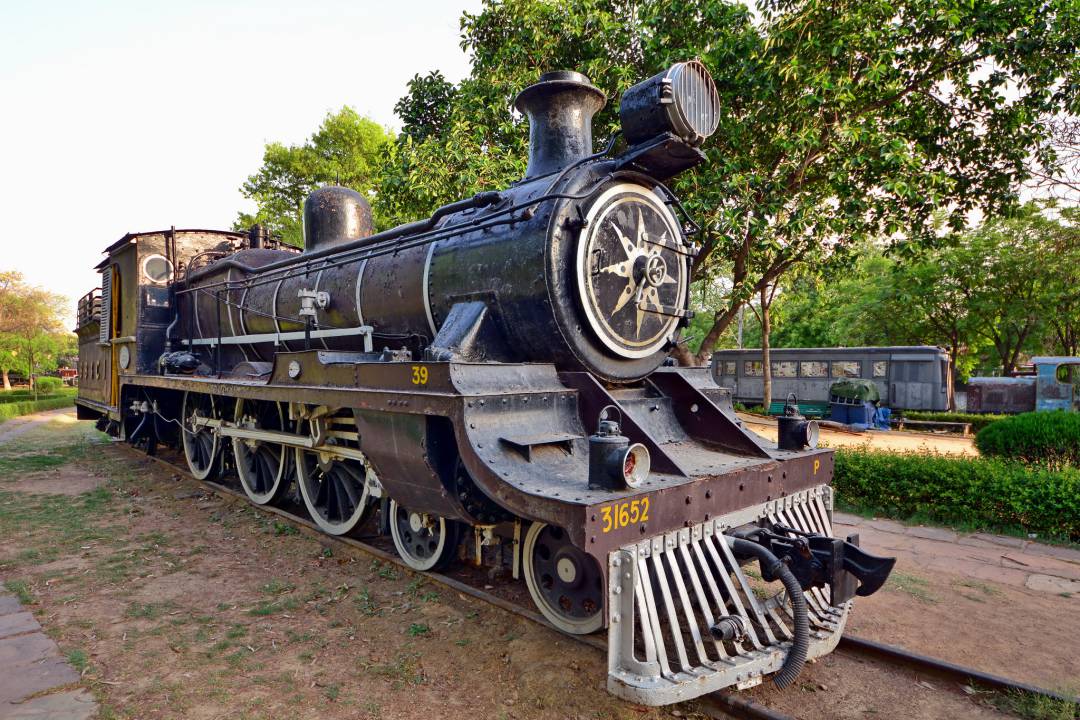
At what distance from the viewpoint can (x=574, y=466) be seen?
11.1ft

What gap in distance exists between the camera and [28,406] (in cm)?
2148

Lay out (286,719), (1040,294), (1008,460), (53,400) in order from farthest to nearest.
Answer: (53,400) < (1040,294) < (1008,460) < (286,719)

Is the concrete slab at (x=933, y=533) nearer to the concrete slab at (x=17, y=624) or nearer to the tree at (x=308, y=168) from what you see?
the concrete slab at (x=17, y=624)

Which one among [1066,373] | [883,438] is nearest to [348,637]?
[883,438]

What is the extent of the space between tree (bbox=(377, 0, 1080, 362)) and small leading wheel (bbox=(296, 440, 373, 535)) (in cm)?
450

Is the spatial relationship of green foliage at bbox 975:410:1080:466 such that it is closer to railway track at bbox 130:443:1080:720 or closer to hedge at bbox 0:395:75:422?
railway track at bbox 130:443:1080:720

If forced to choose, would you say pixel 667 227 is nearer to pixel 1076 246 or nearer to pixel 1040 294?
pixel 1076 246

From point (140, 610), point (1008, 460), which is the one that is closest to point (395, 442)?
point (140, 610)

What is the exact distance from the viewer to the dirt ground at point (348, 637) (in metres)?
2.95

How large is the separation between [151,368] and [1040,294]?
74.7 feet

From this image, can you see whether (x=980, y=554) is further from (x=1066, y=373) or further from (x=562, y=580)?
(x=1066, y=373)

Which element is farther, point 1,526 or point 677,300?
point 1,526

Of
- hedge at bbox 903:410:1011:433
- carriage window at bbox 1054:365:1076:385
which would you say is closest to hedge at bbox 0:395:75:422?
hedge at bbox 903:410:1011:433

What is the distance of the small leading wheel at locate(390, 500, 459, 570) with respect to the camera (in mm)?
4293
